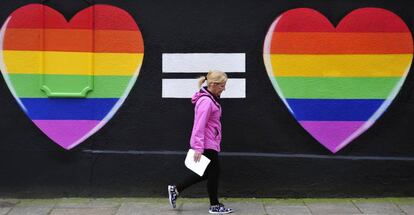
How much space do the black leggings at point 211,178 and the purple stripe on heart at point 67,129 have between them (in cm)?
137

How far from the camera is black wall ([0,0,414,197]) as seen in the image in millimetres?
6734

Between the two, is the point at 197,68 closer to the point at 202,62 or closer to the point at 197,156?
the point at 202,62

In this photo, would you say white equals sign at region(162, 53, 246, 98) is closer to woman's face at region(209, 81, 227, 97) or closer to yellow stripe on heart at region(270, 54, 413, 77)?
yellow stripe on heart at region(270, 54, 413, 77)

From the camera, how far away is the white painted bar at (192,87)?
676 centimetres

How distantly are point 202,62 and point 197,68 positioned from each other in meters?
0.09

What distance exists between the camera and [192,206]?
654 cm

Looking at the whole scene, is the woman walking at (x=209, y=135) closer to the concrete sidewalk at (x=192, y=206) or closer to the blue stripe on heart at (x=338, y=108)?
the concrete sidewalk at (x=192, y=206)

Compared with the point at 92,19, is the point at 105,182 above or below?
below

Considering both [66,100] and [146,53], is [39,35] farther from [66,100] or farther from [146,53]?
[146,53]

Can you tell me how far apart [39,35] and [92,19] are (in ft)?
2.20

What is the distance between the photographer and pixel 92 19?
673 centimetres

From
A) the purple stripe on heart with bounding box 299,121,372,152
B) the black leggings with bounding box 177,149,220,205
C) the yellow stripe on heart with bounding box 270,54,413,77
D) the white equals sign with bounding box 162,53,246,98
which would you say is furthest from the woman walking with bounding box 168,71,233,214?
the purple stripe on heart with bounding box 299,121,372,152

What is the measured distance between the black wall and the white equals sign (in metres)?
0.06

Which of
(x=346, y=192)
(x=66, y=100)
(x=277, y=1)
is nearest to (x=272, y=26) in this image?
(x=277, y=1)
